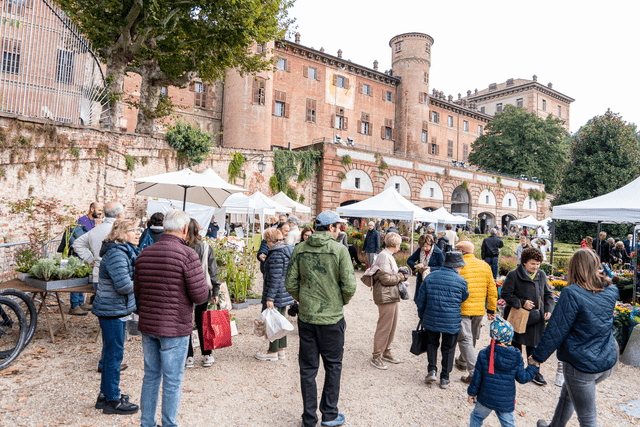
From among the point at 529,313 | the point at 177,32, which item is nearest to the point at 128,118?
the point at 177,32

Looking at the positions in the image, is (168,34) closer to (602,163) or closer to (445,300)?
(445,300)

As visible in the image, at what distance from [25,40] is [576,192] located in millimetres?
27789

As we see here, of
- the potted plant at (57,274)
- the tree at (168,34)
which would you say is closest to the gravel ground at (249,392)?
the potted plant at (57,274)

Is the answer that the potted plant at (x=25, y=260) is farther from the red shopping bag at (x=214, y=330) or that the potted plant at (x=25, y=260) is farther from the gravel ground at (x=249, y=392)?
the red shopping bag at (x=214, y=330)

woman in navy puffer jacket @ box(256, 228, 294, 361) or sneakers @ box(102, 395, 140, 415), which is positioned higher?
woman in navy puffer jacket @ box(256, 228, 294, 361)

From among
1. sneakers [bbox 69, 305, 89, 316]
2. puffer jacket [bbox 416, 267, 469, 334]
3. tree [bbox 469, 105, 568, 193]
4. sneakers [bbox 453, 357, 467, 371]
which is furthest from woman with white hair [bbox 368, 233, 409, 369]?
tree [bbox 469, 105, 568, 193]

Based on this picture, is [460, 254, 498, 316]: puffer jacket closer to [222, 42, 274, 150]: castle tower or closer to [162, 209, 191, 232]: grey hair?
[162, 209, 191, 232]: grey hair

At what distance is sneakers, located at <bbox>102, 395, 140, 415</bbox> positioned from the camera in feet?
11.0

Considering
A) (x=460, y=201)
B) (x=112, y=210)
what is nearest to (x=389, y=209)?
(x=112, y=210)

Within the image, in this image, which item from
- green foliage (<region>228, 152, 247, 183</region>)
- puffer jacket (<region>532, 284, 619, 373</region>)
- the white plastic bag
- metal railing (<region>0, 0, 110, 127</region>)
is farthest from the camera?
green foliage (<region>228, 152, 247, 183</region>)

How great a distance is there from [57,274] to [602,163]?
27583 mm

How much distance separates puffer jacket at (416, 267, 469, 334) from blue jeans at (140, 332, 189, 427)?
2640mm

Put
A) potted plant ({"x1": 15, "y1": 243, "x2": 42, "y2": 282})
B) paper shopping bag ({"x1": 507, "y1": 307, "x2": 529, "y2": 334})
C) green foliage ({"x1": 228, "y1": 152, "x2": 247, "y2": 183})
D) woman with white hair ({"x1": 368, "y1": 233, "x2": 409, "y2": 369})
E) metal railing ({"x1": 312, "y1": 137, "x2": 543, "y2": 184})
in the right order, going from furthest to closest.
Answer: metal railing ({"x1": 312, "y1": 137, "x2": 543, "y2": 184}), green foliage ({"x1": 228, "y1": 152, "x2": 247, "y2": 183}), potted plant ({"x1": 15, "y1": 243, "x2": 42, "y2": 282}), woman with white hair ({"x1": 368, "y1": 233, "x2": 409, "y2": 369}), paper shopping bag ({"x1": 507, "y1": 307, "x2": 529, "y2": 334})

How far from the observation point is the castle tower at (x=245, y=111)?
24.6 m
